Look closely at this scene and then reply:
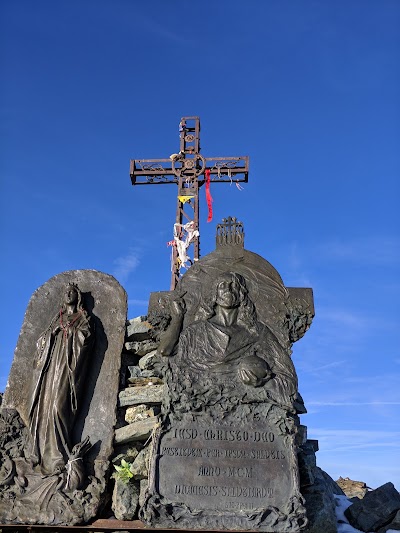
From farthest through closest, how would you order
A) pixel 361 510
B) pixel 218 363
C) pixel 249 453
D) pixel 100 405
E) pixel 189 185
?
pixel 189 185 → pixel 361 510 → pixel 100 405 → pixel 218 363 → pixel 249 453

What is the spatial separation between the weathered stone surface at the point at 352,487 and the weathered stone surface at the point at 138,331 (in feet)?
19.0

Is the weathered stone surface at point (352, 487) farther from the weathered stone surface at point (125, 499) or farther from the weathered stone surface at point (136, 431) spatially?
the weathered stone surface at point (125, 499)

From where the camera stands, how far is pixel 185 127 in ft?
38.7

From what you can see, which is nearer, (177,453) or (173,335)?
(177,453)

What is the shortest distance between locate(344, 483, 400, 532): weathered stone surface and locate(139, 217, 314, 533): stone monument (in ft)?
7.20

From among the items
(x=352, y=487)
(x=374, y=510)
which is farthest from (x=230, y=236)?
(x=352, y=487)

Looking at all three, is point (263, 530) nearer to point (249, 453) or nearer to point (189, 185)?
point (249, 453)

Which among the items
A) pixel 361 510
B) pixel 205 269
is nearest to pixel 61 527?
pixel 205 269

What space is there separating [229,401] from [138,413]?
1.37m

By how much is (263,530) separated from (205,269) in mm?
3081

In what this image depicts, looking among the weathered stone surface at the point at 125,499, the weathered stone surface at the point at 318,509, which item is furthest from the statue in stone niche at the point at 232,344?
the weathered stone surface at the point at 125,499

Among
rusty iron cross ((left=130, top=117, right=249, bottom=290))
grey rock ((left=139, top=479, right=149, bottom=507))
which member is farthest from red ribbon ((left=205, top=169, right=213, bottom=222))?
grey rock ((left=139, top=479, right=149, bottom=507))

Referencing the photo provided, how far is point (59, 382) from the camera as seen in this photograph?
6.68 m

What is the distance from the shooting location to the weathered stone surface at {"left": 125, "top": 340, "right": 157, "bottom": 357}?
278 inches
